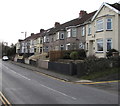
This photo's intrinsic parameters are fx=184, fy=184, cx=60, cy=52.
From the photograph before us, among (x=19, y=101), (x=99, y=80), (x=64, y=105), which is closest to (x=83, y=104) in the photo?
(x=64, y=105)

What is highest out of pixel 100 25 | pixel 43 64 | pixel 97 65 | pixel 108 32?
pixel 100 25

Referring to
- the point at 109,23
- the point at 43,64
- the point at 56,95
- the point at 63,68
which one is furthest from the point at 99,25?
the point at 56,95

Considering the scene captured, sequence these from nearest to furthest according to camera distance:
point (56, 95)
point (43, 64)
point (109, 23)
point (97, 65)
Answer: point (56, 95) < point (97, 65) < point (109, 23) < point (43, 64)

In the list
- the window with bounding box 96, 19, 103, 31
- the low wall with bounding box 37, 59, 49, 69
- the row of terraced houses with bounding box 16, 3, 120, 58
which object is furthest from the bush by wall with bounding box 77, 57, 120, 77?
the low wall with bounding box 37, 59, 49, 69

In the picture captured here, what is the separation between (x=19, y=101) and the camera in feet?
32.8

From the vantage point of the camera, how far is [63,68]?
2544 centimetres

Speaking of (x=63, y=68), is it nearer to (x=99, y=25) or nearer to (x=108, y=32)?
(x=108, y=32)

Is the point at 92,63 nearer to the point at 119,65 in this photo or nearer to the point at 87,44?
the point at 119,65

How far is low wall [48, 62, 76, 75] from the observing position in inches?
917

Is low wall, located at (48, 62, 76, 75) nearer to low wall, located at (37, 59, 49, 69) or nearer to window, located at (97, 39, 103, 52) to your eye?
low wall, located at (37, 59, 49, 69)

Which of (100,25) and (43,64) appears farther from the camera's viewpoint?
(43,64)

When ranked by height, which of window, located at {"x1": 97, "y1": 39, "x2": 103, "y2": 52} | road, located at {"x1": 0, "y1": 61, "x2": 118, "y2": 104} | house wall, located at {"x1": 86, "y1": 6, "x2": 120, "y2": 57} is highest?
house wall, located at {"x1": 86, "y1": 6, "x2": 120, "y2": 57}

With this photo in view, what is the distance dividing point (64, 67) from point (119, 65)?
751 cm

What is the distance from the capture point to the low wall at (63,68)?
2329 cm
